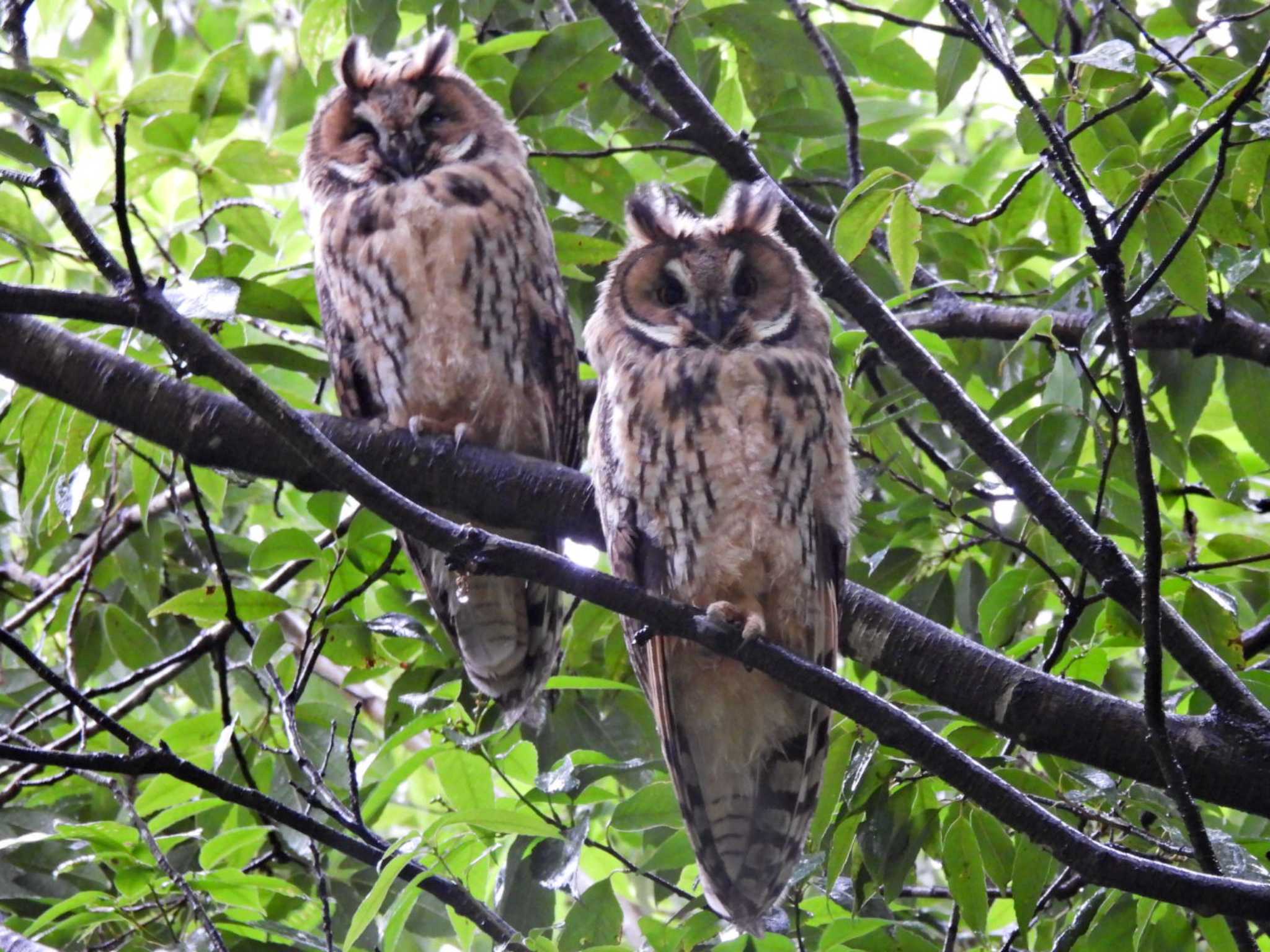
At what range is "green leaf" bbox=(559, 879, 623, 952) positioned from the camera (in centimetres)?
227

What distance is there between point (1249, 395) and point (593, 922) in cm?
154

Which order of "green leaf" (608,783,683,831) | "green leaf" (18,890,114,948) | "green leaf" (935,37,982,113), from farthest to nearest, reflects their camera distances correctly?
1. "green leaf" (935,37,982,113)
2. "green leaf" (608,783,683,831)
3. "green leaf" (18,890,114,948)

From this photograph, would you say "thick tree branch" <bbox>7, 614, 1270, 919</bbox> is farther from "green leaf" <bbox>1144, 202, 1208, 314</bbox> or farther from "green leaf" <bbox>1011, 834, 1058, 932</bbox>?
"green leaf" <bbox>1144, 202, 1208, 314</bbox>

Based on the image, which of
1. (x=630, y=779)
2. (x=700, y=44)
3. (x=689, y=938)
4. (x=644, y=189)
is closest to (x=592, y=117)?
(x=644, y=189)

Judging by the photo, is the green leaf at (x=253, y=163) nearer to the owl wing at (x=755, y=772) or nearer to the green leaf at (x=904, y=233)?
the owl wing at (x=755, y=772)

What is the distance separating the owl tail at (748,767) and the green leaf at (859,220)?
812 millimetres

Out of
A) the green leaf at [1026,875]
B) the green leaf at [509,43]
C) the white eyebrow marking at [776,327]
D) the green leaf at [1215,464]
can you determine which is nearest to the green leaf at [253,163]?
the green leaf at [509,43]

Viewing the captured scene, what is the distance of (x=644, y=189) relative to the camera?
9.45ft

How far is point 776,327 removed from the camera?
9.05 ft

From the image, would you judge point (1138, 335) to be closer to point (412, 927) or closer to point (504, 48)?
point (504, 48)

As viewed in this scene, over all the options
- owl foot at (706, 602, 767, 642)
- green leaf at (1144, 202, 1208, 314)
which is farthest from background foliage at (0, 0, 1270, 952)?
owl foot at (706, 602, 767, 642)

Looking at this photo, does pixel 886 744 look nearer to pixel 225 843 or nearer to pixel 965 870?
pixel 965 870

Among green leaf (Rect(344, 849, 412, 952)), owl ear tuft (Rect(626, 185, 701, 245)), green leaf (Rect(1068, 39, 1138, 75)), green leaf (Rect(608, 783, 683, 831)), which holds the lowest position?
green leaf (Rect(608, 783, 683, 831))

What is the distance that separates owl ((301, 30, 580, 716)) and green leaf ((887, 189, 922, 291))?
1.24 metres
